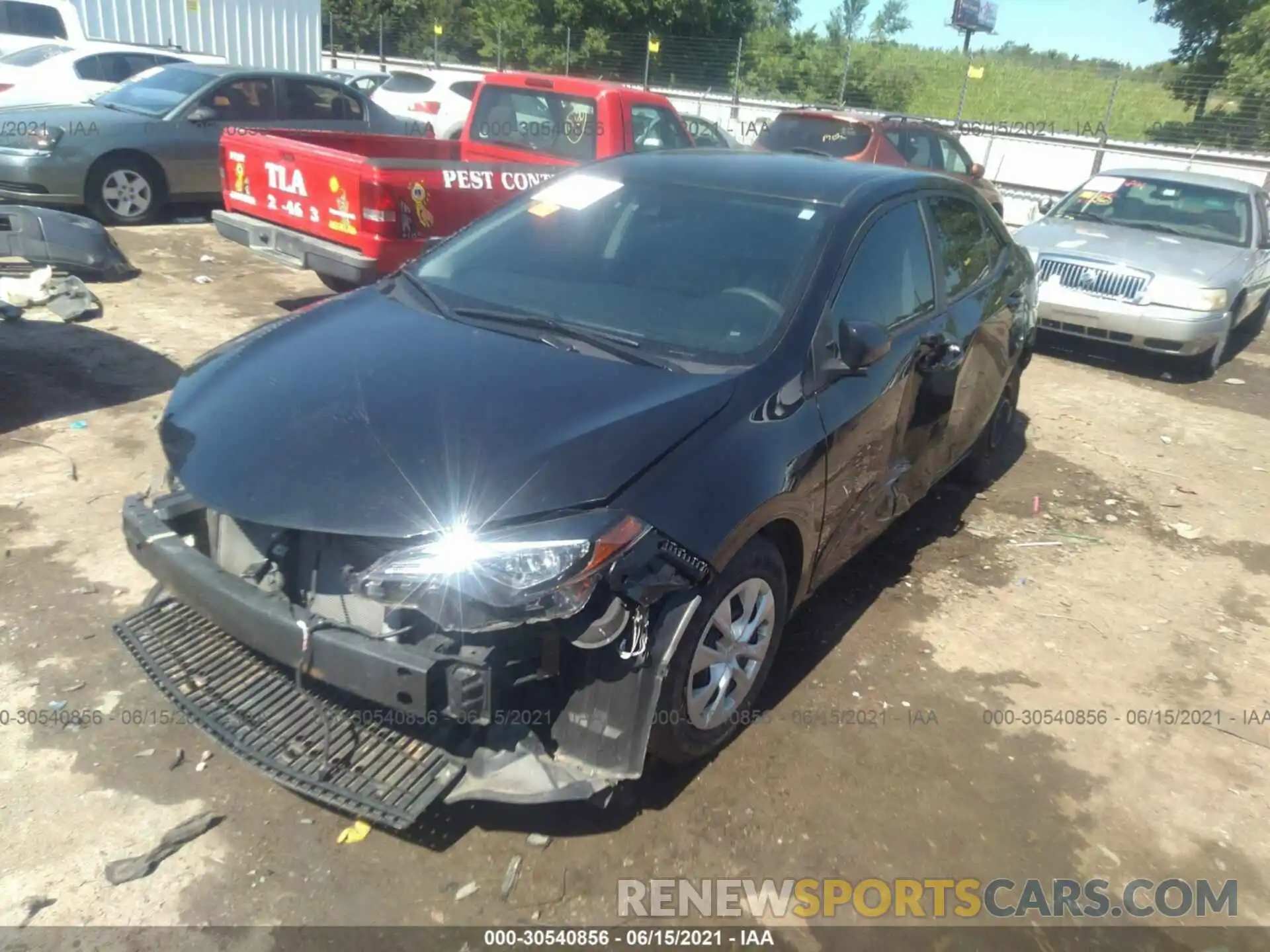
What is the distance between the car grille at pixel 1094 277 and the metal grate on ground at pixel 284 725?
676cm

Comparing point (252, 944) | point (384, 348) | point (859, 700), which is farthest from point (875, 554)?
point (252, 944)

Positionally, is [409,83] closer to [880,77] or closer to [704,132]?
[704,132]

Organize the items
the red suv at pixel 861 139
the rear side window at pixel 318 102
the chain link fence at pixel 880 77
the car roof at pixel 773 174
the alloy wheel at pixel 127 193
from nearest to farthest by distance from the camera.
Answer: the car roof at pixel 773 174 < the alloy wheel at pixel 127 193 < the rear side window at pixel 318 102 < the red suv at pixel 861 139 < the chain link fence at pixel 880 77

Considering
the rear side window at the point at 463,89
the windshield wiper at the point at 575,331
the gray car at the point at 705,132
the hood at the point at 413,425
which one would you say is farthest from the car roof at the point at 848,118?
the hood at the point at 413,425

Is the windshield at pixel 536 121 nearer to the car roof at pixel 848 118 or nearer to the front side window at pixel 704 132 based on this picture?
the car roof at pixel 848 118

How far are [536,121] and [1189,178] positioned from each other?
6.04 metres

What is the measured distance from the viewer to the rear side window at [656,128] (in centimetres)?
830

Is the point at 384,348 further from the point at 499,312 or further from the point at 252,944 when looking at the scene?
the point at 252,944

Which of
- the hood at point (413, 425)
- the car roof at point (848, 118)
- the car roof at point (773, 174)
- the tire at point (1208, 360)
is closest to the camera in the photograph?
the hood at point (413, 425)

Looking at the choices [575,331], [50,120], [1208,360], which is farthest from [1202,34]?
[575,331]

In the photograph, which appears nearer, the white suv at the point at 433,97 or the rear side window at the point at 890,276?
the rear side window at the point at 890,276

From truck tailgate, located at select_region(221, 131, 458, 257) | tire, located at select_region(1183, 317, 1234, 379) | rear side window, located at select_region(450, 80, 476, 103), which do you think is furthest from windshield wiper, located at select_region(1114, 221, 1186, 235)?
rear side window, located at select_region(450, 80, 476, 103)

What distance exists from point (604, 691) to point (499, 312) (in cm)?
150

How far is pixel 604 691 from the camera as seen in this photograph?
2.52m
